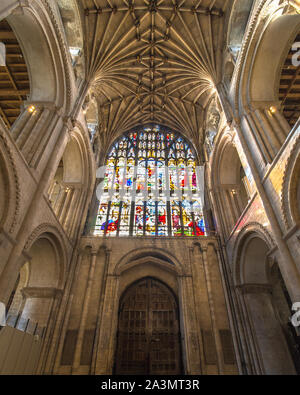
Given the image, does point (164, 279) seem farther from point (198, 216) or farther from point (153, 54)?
point (153, 54)

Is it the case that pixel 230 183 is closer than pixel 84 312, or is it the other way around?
pixel 84 312

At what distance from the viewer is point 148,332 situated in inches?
378

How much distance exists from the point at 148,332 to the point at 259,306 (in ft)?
15.6

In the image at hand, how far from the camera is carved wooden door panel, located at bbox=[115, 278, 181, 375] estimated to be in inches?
352

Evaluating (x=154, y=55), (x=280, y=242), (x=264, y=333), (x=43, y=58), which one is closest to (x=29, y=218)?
(x=43, y=58)

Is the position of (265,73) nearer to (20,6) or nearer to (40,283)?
(20,6)

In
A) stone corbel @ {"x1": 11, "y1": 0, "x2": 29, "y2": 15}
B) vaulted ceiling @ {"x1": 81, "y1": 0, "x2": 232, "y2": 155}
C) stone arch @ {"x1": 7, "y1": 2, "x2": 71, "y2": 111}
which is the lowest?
stone corbel @ {"x1": 11, "y1": 0, "x2": 29, "y2": 15}

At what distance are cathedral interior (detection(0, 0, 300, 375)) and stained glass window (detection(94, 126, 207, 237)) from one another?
0.11 m

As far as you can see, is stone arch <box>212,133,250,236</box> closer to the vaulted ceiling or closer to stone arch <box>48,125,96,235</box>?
the vaulted ceiling

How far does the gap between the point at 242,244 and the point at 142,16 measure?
13.7m

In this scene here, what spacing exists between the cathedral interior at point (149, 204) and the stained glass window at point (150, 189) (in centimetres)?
11

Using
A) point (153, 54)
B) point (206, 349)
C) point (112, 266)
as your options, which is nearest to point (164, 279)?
point (112, 266)

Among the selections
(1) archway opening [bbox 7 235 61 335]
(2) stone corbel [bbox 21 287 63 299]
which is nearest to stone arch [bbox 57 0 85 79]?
(1) archway opening [bbox 7 235 61 335]

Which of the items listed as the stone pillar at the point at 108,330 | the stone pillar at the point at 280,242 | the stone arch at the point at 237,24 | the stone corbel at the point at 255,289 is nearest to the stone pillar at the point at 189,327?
the stone corbel at the point at 255,289
